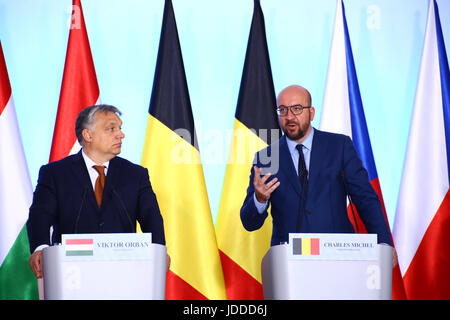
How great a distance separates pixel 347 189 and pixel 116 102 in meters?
2.37

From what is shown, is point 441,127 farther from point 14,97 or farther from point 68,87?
point 14,97

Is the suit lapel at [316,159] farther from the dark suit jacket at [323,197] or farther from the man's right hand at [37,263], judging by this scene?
the man's right hand at [37,263]

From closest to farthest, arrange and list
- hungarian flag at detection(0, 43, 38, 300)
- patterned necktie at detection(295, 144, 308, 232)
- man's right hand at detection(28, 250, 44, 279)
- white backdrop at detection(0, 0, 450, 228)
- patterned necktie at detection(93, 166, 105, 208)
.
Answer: man's right hand at detection(28, 250, 44, 279) → patterned necktie at detection(295, 144, 308, 232) → patterned necktie at detection(93, 166, 105, 208) → hungarian flag at detection(0, 43, 38, 300) → white backdrop at detection(0, 0, 450, 228)

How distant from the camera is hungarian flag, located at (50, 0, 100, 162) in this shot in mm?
4188

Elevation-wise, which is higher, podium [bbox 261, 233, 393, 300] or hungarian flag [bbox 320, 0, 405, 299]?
hungarian flag [bbox 320, 0, 405, 299]

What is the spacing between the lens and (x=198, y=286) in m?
4.01

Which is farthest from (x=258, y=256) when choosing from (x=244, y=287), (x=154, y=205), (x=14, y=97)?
(x=14, y=97)

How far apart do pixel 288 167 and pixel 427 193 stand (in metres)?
1.68

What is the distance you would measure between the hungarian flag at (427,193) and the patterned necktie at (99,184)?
226 centimetres

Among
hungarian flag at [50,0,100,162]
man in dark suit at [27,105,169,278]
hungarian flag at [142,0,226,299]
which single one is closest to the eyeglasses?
man in dark suit at [27,105,169,278]

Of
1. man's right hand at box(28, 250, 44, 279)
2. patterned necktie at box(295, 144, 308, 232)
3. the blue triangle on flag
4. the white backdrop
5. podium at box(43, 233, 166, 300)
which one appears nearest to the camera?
podium at box(43, 233, 166, 300)

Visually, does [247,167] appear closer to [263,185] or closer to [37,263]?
[263,185]

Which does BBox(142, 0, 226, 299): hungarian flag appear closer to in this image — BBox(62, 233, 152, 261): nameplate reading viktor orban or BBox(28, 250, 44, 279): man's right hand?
BBox(28, 250, 44, 279): man's right hand

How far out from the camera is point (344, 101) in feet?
14.6
